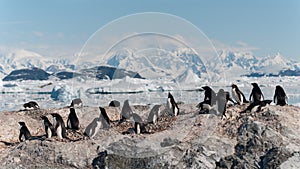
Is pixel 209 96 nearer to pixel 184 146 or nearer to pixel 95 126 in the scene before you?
pixel 184 146

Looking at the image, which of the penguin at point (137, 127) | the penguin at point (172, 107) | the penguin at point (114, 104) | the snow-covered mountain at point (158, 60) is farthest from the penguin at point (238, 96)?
the penguin at point (114, 104)

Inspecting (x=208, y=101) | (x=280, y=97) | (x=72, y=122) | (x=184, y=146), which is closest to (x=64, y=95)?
(x=72, y=122)

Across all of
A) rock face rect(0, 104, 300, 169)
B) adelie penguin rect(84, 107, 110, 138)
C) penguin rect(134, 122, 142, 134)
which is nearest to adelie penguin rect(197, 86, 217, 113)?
rock face rect(0, 104, 300, 169)

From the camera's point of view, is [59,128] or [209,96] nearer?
[59,128]

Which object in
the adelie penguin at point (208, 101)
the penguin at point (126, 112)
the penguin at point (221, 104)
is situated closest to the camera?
the penguin at point (221, 104)

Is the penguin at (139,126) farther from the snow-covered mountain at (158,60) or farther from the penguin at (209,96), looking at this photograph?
the penguin at (209,96)

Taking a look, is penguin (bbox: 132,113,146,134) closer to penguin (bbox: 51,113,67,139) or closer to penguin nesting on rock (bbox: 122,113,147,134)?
penguin nesting on rock (bbox: 122,113,147,134)

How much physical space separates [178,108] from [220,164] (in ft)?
11.0

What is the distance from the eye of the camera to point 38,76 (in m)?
87.4

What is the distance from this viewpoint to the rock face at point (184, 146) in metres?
12.9

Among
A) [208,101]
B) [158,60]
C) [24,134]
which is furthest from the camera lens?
[208,101]

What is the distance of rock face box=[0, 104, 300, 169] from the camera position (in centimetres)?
1286

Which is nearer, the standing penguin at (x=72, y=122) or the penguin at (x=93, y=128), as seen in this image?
the penguin at (x=93, y=128)

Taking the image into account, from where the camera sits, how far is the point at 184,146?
43.3ft
